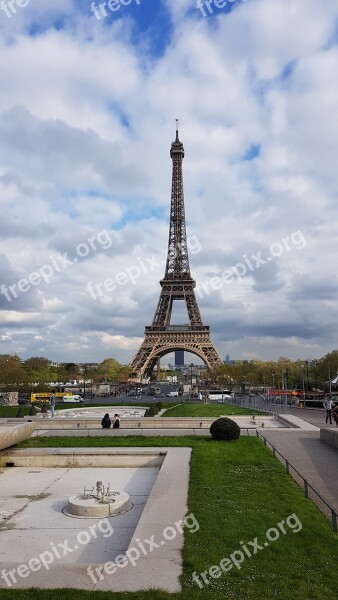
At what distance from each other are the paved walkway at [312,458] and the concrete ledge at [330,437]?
0.69ft

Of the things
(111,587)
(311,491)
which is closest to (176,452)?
(311,491)

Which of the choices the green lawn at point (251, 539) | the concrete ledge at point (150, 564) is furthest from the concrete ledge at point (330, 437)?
the concrete ledge at point (150, 564)

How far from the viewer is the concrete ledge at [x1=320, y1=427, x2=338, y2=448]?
1919 cm

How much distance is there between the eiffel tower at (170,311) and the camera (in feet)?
276

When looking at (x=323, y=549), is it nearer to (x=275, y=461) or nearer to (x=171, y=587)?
(x=171, y=587)

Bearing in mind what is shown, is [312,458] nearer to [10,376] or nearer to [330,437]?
[330,437]

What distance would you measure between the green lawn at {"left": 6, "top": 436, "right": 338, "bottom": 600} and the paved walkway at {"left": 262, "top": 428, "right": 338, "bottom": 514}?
30.2 inches

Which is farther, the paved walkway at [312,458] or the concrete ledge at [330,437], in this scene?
the concrete ledge at [330,437]

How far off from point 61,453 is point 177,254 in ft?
249

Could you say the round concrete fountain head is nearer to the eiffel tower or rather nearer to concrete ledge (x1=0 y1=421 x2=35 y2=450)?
concrete ledge (x1=0 y1=421 x2=35 y2=450)

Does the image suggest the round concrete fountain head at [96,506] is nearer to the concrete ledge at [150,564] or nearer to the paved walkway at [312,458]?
the concrete ledge at [150,564]

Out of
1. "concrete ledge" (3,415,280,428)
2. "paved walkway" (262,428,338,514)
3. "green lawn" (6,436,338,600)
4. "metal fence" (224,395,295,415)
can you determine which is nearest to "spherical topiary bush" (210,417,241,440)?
"paved walkway" (262,428,338,514)

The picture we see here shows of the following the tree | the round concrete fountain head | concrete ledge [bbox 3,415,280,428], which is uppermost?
the tree

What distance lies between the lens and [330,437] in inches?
783
